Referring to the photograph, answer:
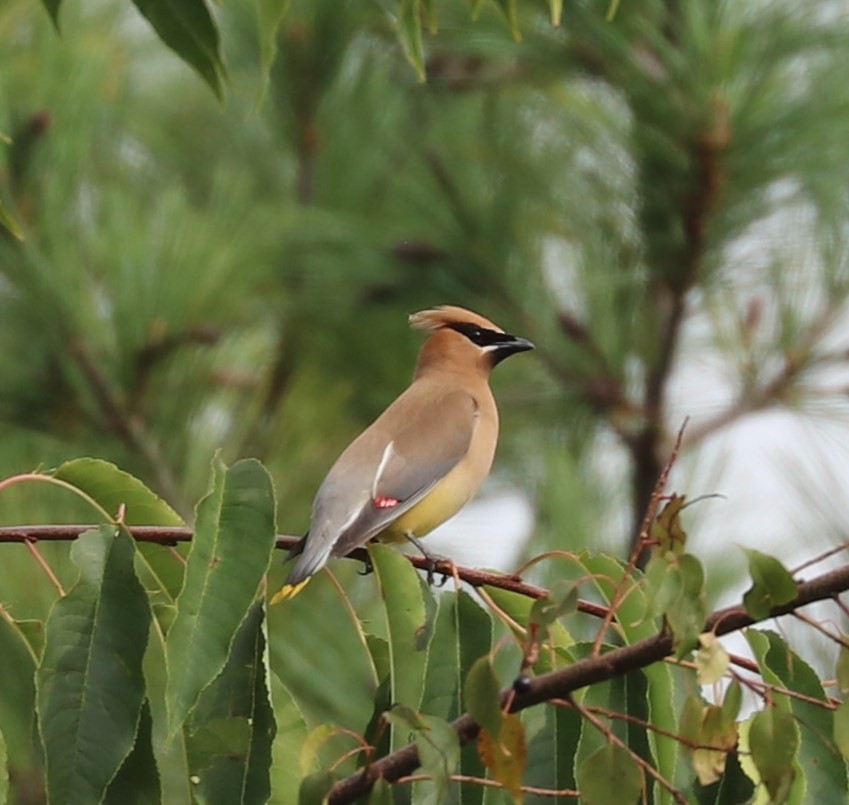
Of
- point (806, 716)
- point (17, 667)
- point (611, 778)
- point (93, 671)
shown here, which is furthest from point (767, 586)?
point (17, 667)

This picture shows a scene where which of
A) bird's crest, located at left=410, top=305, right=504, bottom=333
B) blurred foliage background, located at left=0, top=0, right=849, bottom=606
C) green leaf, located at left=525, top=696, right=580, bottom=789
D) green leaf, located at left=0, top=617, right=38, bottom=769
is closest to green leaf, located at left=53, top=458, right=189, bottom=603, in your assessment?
green leaf, located at left=0, top=617, right=38, bottom=769

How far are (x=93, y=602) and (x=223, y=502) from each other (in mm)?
136

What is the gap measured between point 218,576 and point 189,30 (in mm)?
637

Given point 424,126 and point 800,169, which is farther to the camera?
point 424,126

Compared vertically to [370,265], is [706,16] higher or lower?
higher

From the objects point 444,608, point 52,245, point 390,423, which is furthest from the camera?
point 52,245

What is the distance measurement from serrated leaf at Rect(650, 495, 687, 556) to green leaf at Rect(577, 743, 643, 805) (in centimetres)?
15

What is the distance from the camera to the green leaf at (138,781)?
1.62 metres

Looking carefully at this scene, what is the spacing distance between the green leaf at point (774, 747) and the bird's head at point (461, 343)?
2004 mm

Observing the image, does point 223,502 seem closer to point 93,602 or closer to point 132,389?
point 93,602

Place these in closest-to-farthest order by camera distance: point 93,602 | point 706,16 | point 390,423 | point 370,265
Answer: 1. point 93,602
2. point 390,423
3. point 706,16
4. point 370,265


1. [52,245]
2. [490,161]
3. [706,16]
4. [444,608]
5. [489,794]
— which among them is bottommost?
[489,794]

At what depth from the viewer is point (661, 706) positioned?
1714 mm

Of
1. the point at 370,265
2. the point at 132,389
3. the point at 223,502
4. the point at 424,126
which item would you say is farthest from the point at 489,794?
the point at 424,126
